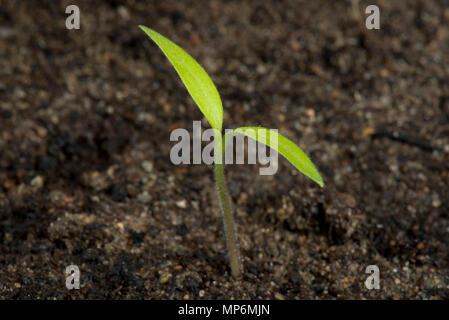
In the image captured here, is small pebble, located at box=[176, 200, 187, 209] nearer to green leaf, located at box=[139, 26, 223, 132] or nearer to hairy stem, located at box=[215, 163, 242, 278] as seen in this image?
hairy stem, located at box=[215, 163, 242, 278]

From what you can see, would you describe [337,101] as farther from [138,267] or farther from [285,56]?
[138,267]

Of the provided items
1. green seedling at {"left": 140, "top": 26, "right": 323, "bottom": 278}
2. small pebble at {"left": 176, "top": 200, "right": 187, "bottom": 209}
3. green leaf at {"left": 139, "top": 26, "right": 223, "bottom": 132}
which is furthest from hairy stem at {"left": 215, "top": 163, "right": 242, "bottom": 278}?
small pebble at {"left": 176, "top": 200, "right": 187, "bottom": 209}

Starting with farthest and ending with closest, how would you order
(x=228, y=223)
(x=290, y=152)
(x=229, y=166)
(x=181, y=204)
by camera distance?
(x=229, y=166), (x=181, y=204), (x=228, y=223), (x=290, y=152)

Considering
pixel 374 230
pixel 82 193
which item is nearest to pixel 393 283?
pixel 374 230

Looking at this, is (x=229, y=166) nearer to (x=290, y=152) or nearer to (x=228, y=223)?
(x=228, y=223)

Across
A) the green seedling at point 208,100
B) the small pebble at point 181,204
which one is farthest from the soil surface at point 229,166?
the green seedling at point 208,100

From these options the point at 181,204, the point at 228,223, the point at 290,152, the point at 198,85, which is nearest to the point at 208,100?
the point at 198,85
